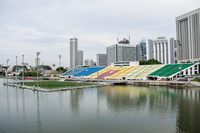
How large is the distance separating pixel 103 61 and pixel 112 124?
135m

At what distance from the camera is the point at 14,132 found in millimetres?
13852

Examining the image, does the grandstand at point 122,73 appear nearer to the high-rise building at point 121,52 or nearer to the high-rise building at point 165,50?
the high-rise building at point 165,50

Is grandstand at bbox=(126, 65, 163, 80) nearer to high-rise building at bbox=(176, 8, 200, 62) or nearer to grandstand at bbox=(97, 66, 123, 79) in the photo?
grandstand at bbox=(97, 66, 123, 79)

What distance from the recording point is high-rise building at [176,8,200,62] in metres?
79.0

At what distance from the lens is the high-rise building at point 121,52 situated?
108 meters

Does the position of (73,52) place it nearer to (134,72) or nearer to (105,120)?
(134,72)

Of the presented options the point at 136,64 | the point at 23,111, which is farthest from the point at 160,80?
the point at 23,111

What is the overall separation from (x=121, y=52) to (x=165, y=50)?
60.9 ft

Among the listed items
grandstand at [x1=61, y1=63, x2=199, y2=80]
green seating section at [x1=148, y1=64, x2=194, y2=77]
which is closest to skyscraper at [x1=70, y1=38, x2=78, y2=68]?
grandstand at [x1=61, y1=63, x2=199, y2=80]

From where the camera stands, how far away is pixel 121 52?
109 m

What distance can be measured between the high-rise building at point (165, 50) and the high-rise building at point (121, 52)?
12.6 meters

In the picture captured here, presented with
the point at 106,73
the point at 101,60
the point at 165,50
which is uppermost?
the point at 165,50

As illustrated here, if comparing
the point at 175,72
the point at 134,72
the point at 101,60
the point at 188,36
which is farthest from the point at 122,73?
the point at 101,60

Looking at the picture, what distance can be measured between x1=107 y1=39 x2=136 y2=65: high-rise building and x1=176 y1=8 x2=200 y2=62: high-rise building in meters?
27.6
